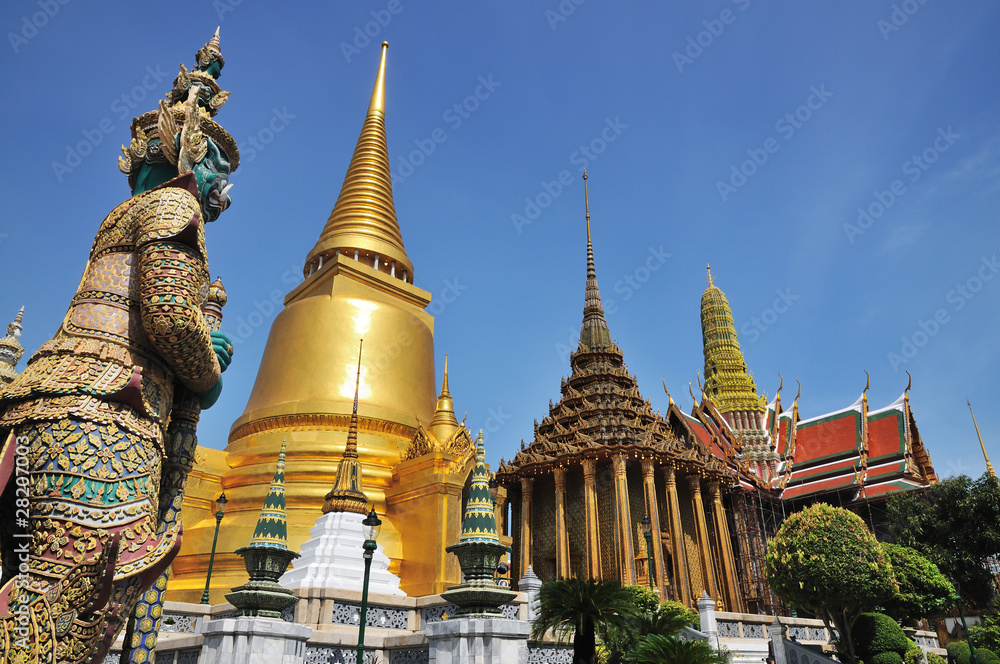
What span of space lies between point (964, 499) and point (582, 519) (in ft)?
48.1

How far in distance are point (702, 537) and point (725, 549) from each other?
2042mm

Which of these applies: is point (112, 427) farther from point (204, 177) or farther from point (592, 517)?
point (592, 517)

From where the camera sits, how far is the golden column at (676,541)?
935 inches

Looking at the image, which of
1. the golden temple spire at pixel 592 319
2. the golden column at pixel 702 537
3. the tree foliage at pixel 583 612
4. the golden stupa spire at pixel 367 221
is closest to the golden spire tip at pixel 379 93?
the golden stupa spire at pixel 367 221

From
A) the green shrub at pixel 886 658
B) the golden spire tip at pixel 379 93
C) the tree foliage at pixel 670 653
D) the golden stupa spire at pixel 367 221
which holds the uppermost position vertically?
the golden spire tip at pixel 379 93

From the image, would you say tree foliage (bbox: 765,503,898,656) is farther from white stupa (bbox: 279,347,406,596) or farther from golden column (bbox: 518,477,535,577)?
golden column (bbox: 518,477,535,577)

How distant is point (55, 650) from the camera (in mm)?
2586

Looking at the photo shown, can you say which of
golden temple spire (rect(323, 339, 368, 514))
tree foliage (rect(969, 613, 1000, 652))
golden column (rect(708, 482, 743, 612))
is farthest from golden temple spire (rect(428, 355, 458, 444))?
tree foliage (rect(969, 613, 1000, 652))

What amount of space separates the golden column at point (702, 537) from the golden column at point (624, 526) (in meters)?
3.04

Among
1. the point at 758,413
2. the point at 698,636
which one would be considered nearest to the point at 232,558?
the point at 698,636

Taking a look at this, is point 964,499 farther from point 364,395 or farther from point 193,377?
point 193,377

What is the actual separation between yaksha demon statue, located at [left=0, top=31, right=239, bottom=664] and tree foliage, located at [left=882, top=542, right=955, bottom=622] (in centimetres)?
1898

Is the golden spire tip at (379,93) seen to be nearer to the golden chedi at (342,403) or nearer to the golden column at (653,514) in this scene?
the golden chedi at (342,403)

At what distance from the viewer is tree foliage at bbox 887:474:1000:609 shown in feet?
81.7
